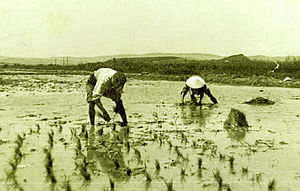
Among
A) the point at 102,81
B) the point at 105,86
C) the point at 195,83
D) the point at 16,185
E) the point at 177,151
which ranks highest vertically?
the point at 102,81

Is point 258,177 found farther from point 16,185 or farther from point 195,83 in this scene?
point 195,83

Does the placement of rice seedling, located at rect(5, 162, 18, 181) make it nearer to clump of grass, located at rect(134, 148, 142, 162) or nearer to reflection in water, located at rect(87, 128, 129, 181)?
reflection in water, located at rect(87, 128, 129, 181)

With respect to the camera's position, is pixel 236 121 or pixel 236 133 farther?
pixel 236 121

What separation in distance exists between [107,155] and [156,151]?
0.91 metres

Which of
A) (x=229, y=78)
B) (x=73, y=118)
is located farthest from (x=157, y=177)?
(x=229, y=78)

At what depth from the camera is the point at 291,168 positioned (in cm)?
587

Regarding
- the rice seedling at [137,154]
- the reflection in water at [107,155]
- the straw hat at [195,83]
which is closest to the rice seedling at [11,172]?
the reflection in water at [107,155]

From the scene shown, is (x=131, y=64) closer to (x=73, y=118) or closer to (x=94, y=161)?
(x=73, y=118)

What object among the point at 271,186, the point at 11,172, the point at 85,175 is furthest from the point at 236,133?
the point at 11,172

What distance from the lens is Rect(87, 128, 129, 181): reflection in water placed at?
564 cm

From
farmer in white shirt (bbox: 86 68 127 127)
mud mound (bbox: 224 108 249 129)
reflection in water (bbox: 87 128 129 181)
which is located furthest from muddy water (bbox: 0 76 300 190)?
farmer in white shirt (bbox: 86 68 127 127)

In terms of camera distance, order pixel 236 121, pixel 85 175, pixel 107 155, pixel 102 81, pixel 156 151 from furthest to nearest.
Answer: pixel 236 121 < pixel 102 81 < pixel 156 151 < pixel 107 155 < pixel 85 175

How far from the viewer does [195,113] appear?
40.4 ft

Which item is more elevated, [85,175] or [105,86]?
[105,86]
